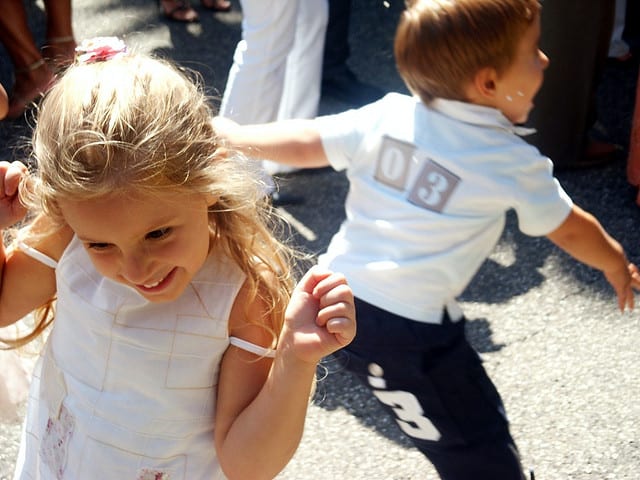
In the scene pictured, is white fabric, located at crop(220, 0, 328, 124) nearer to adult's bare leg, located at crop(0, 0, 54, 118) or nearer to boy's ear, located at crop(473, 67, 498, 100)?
adult's bare leg, located at crop(0, 0, 54, 118)

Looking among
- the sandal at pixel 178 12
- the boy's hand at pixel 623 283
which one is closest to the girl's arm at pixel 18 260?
the boy's hand at pixel 623 283

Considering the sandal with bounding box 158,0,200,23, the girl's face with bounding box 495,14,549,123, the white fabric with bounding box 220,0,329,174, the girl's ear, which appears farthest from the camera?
the sandal with bounding box 158,0,200,23

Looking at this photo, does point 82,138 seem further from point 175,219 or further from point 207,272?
point 207,272

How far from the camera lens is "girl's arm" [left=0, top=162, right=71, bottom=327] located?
1633 millimetres

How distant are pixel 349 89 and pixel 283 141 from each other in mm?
2298

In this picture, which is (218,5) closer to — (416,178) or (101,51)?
(416,178)

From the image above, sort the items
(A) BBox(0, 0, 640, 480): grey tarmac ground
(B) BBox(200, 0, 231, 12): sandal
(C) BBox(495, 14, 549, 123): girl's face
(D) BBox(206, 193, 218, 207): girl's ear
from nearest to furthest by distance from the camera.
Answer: (D) BBox(206, 193, 218, 207): girl's ear < (C) BBox(495, 14, 549, 123): girl's face < (A) BBox(0, 0, 640, 480): grey tarmac ground < (B) BBox(200, 0, 231, 12): sandal

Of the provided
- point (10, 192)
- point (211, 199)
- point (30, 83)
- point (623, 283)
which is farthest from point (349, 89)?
point (211, 199)

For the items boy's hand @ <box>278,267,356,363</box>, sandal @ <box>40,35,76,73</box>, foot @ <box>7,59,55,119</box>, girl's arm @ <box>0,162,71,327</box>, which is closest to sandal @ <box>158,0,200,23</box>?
sandal @ <box>40,35,76,73</box>

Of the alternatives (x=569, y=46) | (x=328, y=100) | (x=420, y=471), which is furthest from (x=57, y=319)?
(x=328, y=100)

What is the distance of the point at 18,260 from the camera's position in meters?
1.65

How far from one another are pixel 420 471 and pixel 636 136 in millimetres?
1572

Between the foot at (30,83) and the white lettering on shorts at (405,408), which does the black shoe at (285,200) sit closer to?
the foot at (30,83)

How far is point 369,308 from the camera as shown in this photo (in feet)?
6.73
